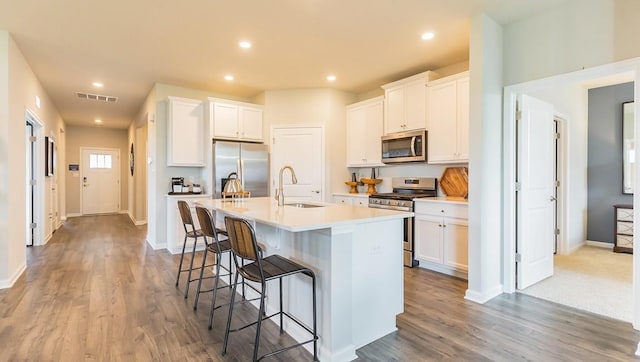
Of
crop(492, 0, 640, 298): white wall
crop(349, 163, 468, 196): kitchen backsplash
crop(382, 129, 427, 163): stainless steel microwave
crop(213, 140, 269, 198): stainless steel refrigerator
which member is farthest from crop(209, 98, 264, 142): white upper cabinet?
crop(492, 0, 640, 298): white wall

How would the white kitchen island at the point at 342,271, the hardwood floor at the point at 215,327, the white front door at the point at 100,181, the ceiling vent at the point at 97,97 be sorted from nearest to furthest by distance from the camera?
1. the white kitchen island at the point at 342,271
2. the hardwood floor at the point at 215,327
3. the ceiling vent at the point at 97,97
4. the white front door at the point at 100,181

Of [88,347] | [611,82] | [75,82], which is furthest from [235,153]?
[611,82]

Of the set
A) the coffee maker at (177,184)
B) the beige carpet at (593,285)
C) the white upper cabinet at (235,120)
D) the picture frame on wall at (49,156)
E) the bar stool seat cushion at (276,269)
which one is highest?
the white upper cabinet at (235,120)

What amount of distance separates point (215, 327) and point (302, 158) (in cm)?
337

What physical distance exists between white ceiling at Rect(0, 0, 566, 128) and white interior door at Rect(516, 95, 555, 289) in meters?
1.09

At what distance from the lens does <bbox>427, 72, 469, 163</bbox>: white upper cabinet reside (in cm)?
385

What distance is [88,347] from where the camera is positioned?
2.21 m

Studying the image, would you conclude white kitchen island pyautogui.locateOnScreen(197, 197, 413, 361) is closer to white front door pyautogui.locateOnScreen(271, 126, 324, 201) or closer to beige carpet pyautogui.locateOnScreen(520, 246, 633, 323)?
beige carpet pyautogui.locateOnScreen(520, 246, 633, 323)

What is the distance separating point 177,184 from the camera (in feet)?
17.2

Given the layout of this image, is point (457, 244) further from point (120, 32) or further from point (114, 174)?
point (114, 174)

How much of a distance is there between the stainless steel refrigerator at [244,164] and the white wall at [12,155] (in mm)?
2268

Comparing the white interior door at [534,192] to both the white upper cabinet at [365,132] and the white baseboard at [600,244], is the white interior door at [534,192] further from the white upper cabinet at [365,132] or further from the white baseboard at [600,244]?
the white baseboard at [600,244]

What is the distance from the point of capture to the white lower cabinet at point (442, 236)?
3570 mm

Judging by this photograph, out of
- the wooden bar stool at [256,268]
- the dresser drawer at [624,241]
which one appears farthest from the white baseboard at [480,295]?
the dresser drawer at [624,241]
